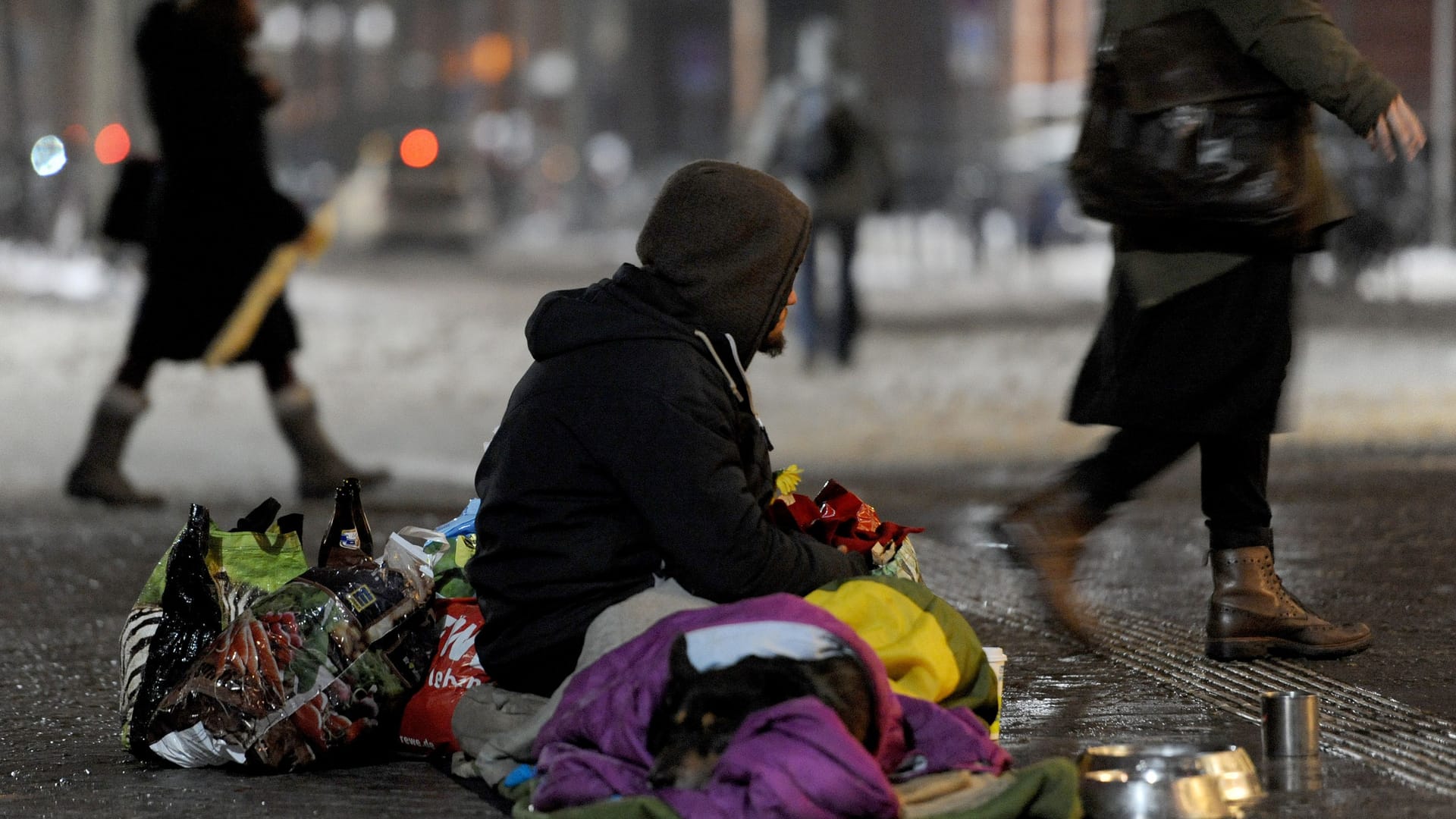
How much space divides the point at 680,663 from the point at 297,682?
2.90 ft

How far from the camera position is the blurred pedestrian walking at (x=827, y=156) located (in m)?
12.4

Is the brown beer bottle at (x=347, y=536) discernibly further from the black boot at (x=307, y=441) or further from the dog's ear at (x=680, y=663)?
the black boot at (x=307, y=441)

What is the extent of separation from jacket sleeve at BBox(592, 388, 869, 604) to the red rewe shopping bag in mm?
585

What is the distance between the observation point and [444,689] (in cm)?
399

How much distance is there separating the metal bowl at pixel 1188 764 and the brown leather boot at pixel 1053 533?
1.16 metres

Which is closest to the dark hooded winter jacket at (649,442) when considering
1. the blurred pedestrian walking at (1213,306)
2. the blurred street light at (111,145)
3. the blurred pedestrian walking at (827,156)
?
the blurred pedestrian walking at (1213,306)

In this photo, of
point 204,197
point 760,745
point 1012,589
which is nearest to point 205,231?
point 204,197

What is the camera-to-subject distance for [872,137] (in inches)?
496

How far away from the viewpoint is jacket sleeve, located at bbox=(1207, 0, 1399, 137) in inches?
173

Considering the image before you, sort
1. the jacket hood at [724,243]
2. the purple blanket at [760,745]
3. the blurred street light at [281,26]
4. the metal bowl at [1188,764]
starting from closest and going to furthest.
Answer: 1. the purple blanket at [760,745]
2. the metal bowl at [1188,764]
3. the jacket hood at [724,243]
4. the blurred street light at [281,26]

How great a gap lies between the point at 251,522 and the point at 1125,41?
2200 mm

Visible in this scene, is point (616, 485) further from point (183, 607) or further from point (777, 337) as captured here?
point (183, 607)

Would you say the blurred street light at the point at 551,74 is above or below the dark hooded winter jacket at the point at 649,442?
below

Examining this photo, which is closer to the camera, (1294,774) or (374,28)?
(1294,774)
